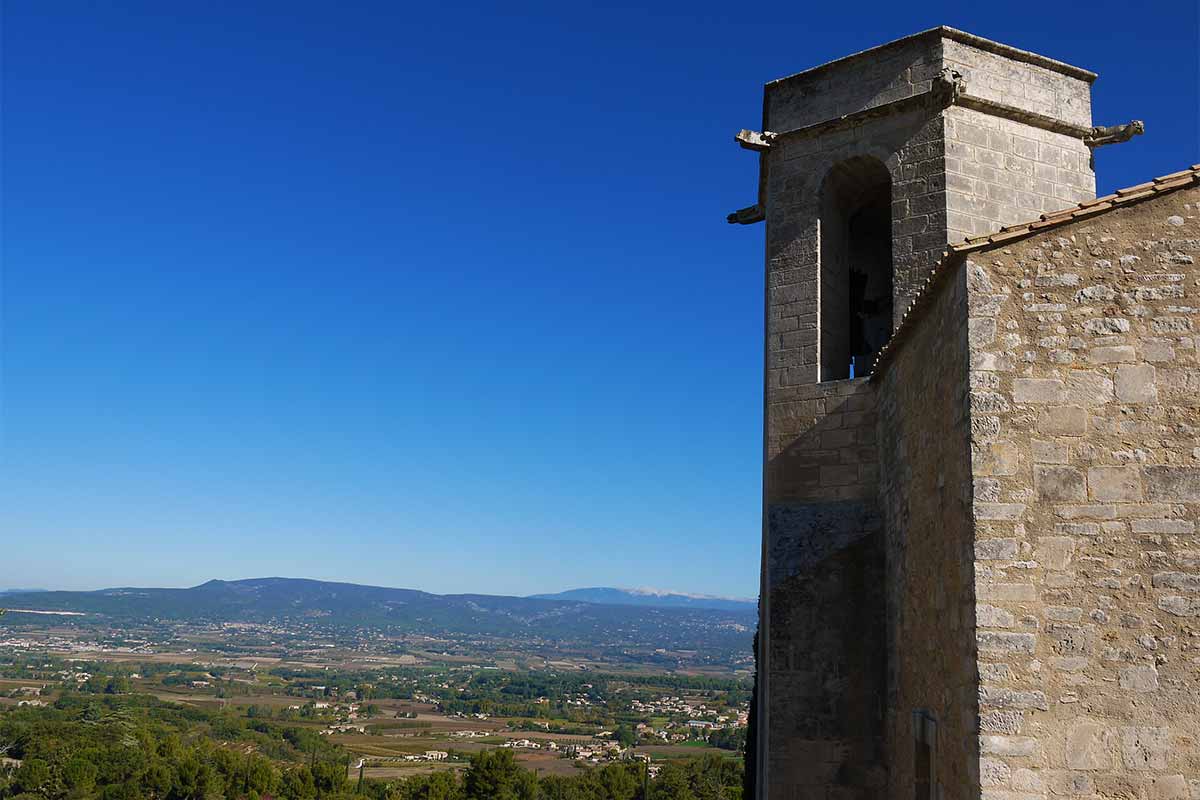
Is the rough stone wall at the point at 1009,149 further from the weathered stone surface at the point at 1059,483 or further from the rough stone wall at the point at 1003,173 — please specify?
the weathered stone surface at the point at 1059,483

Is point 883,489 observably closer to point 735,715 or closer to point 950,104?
point 950,104

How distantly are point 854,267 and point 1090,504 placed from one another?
203 inches

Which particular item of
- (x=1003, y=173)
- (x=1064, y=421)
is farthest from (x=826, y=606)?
(x=1003, y=173)

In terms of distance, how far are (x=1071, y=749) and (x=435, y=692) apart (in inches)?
5202

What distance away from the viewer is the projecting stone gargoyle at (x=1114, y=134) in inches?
332

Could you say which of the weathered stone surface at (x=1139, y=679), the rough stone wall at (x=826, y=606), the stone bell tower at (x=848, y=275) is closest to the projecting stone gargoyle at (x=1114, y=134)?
the stone bell tower at (x=848, y=275)

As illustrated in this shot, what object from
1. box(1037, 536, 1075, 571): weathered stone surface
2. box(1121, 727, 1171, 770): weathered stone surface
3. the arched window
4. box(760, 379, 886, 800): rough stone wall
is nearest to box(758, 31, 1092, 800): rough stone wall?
box(760, 379, 886, 800): rough stone wall

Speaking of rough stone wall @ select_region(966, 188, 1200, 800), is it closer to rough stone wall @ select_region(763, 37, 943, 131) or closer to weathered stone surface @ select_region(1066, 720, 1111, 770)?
weathered stone surface @ select_region(1066, 720, 1111, 770)

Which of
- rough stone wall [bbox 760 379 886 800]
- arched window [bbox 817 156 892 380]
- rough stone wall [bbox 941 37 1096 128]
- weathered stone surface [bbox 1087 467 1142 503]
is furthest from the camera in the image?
arched window [bbox 817 156 892 380]

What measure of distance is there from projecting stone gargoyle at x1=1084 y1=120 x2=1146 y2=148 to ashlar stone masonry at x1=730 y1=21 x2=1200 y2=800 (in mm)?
18

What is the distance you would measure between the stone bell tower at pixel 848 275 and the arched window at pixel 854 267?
0.09 ft

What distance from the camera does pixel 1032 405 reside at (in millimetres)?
5137

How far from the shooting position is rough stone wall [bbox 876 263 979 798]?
5.20 meters

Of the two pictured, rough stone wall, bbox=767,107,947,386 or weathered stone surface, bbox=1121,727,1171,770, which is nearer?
weathered stone surface, bbox=1121,727,1171,770
